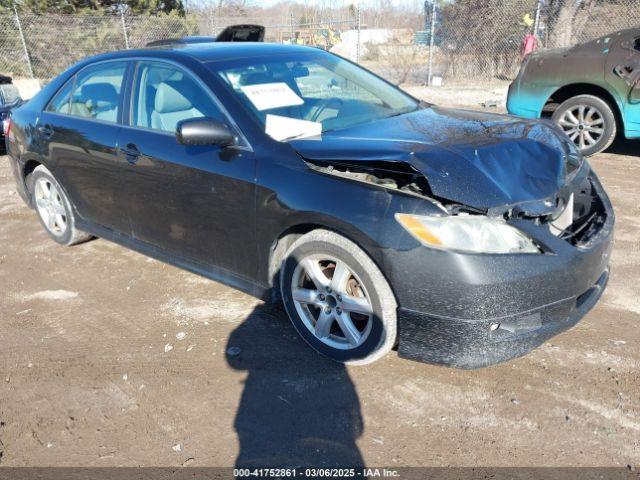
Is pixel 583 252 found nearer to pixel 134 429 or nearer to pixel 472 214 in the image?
pixel 472 214

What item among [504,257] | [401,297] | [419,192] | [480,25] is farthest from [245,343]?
[480,25]

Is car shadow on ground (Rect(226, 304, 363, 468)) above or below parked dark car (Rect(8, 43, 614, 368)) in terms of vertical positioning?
below

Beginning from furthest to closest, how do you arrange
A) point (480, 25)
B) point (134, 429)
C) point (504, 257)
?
point (480, 25), point (134, 429), point (504, 257)

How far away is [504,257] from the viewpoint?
8.20 ft

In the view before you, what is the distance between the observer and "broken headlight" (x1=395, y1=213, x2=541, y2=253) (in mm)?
2525

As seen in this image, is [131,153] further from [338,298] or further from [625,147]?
[625,147]

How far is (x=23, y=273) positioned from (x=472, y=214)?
12.3 feet

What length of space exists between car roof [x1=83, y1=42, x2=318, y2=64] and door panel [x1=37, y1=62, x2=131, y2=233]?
0.21m

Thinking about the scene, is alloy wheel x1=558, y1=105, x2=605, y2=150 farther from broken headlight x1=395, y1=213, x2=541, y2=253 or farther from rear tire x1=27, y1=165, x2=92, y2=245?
rear tire x1=27, y1=165, x2=92, y2=245

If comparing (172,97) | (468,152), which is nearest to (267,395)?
(468,152)

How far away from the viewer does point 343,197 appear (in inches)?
108

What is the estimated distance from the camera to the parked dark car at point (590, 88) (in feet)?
21.9

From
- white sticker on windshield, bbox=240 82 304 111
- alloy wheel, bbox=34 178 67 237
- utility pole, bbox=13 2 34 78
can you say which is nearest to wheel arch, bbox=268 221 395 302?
white sticker on windshield, bbox=240 82 304 111

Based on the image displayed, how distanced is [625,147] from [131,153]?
6937 mm
